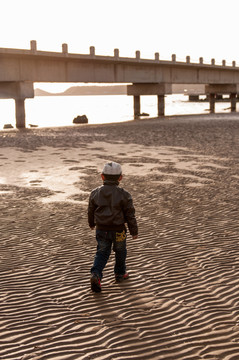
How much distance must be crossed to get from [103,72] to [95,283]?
1743 inches

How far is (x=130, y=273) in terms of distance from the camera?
7.67 metres

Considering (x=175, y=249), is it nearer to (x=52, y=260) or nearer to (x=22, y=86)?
(x=52, y=260)

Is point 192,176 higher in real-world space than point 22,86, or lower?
lower

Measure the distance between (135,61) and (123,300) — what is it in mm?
46136

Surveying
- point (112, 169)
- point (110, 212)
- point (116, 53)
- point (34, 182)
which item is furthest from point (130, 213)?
point (116, 53)

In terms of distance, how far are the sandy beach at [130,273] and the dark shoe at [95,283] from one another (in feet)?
0.37

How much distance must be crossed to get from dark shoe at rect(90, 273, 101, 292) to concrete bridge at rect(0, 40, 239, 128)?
33126 millimetres

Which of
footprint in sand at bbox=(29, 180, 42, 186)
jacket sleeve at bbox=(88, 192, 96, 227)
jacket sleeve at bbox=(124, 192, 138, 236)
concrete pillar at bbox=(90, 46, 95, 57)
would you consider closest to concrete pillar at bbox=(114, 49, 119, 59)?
concrete pillar at bbox=(90, 46, 95, 57)

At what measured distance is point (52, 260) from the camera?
8.31 m

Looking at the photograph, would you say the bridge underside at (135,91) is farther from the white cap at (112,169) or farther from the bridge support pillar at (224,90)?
the white cap at (112,169)

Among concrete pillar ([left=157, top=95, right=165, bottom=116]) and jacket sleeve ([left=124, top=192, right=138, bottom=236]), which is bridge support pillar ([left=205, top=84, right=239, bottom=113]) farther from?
jacket sleeve ([left=124, top=192, right=138, bottom=236])

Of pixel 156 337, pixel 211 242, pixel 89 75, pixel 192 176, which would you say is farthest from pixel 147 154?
pixel 89 75

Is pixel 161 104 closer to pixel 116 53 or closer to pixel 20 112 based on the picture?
pixel 116 53

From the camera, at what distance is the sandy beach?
5.48 m
